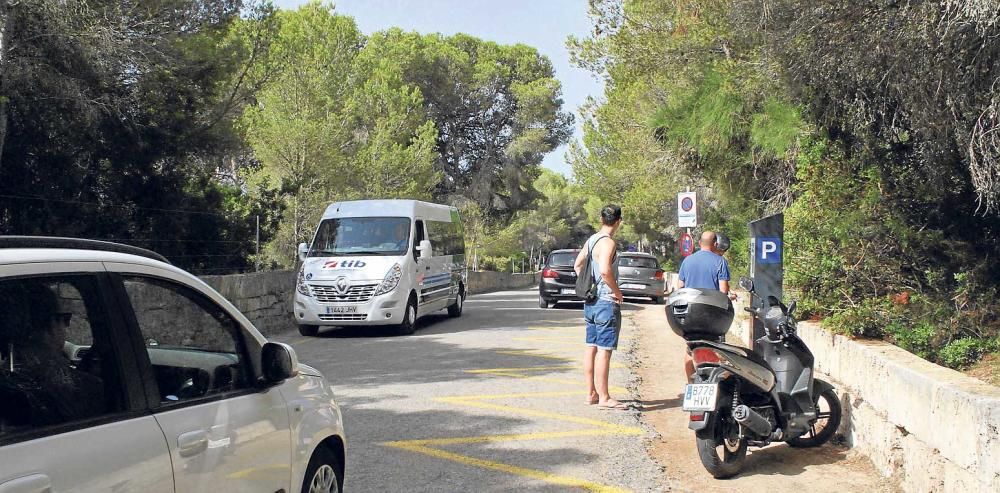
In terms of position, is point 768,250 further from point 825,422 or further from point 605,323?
point 825,422

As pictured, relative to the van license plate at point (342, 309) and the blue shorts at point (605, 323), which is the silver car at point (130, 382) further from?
the van license plate at point (342, 309)

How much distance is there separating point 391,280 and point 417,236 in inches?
53.3

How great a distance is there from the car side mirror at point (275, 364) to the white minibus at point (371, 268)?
1090 centimetres

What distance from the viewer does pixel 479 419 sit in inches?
309

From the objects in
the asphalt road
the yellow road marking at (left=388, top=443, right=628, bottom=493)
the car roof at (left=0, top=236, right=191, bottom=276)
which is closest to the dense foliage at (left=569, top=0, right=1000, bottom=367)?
the asphalt road

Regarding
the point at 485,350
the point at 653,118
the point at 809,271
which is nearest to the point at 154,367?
the point at 809,271

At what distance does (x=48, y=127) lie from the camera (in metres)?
12.9

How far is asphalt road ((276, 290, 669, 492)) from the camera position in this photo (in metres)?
5.94

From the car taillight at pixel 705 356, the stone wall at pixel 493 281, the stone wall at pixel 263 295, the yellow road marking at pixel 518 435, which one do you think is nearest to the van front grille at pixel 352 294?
the stone wall at pixel 263 295

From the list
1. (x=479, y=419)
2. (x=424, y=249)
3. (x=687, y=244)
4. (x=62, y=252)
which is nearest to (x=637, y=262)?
(x=687, y=244)

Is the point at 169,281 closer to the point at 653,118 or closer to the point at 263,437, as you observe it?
the point at 263,437

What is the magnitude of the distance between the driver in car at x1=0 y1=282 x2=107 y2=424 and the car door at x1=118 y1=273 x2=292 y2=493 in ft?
0.77

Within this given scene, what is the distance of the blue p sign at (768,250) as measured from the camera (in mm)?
8602

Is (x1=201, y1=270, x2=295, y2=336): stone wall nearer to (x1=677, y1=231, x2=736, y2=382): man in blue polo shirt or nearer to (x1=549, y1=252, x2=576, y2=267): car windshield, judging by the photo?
(x1=549, y1=252, x2=576, y2=267): car windshield
